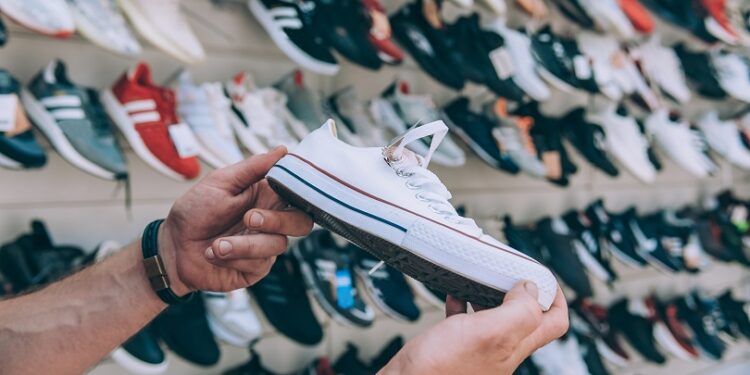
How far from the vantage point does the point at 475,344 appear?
2.56 feet

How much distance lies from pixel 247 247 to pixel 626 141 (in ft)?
6.39

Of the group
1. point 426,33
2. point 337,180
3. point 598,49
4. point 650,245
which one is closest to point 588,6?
point 598,49

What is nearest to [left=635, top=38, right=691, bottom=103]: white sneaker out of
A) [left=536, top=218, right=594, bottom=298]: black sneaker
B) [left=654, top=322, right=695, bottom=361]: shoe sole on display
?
[left=536, top=218, right=594, bottom=298]: black sneaker

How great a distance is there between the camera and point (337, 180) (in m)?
1.06

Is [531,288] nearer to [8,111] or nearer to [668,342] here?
[8,111]

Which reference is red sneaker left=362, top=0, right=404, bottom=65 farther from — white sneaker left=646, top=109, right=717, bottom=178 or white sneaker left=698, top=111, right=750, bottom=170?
white sneaker left=698, top=111, right=750, bottom=170

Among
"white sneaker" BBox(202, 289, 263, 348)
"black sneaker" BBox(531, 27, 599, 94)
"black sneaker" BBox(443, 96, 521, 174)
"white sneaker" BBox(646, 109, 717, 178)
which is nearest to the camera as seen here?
"white sneaker" BBox(202, 289, 263, 348)

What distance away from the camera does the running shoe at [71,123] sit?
1.42 metres

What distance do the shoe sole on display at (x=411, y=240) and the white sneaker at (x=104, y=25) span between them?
612 mm

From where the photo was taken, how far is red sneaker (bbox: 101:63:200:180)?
1530 mm

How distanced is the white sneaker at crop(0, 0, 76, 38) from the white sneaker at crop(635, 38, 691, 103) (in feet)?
7.02

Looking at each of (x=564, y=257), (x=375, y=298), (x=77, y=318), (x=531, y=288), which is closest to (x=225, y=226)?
(x=77, y=318)

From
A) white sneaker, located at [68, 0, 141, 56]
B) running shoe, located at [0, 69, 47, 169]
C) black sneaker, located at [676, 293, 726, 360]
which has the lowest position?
black sneaker, located at [676, 293, 726, 360]

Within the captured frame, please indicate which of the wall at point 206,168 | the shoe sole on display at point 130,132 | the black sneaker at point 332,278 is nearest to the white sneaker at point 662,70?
the wall at point 206,168
